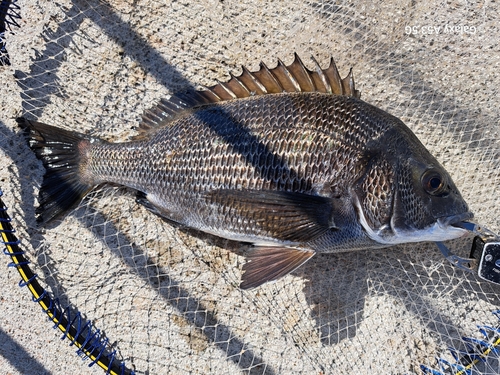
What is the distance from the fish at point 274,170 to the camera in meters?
1.48

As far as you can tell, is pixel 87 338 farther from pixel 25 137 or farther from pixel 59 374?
pixel 25 137

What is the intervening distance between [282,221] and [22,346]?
1.38m

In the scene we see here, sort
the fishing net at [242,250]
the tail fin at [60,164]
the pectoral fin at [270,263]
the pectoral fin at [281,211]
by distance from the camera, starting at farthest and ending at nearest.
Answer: the fishing net at [242,250] → the tail fin at [60,164] → the pectoral fin at [270,263] → the pectoral fin at [281,211]

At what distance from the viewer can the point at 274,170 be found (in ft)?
4.88

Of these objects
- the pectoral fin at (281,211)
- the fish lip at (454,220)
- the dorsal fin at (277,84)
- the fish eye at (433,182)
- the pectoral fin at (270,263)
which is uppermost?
the dorsal fin at (277,84)

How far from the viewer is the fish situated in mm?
1479

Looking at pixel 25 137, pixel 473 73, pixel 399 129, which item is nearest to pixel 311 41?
pixel 399 129

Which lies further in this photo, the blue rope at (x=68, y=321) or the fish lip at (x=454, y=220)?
the blue rope at (x=68, y=321)

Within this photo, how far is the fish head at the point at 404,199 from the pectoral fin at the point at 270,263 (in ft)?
0.96

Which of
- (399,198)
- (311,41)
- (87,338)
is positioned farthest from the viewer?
(311,41)

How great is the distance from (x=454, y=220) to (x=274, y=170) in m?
0.70

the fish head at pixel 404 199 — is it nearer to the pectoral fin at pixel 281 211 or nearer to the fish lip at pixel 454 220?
the fish lip at pixel 454 220

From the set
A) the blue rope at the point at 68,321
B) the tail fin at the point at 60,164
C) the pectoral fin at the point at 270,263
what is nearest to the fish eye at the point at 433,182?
the pectoral fin at the point at 270,263

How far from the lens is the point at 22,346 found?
1.87 metres
